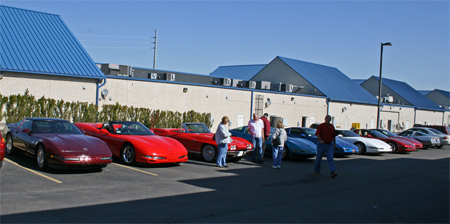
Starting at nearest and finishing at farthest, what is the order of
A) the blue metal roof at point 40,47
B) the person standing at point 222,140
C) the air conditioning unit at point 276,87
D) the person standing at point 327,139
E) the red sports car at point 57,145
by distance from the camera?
the red sports car at point 57,145, the person standing at point 327,139, the person standing at point 222,140, the blue metal roof at point 40,47, the air conditioning unit at point 276,87

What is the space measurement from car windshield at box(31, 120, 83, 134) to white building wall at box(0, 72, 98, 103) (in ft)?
25.0

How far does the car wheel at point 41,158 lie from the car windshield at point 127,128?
104 inches

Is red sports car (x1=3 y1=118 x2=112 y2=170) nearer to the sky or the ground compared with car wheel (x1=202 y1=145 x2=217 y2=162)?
nearer to the sky

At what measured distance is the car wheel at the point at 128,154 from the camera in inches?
413

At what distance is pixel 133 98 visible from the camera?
19969mm

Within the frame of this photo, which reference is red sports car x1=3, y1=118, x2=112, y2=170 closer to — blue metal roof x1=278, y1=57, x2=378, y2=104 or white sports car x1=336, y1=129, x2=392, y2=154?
white sports car x1=336, y1=129, x2=392, y2=154

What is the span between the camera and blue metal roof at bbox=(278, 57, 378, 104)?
33.7 metres

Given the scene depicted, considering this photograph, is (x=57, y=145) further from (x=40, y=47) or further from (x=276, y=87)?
(x=276, y=87)

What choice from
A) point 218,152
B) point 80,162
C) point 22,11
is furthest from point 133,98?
point 80,162

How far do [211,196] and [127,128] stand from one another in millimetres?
5370

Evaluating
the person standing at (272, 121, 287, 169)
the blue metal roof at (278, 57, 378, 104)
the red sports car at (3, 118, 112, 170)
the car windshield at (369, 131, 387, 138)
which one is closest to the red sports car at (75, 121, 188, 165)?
the red sports car at (3, 118, 112, 170)

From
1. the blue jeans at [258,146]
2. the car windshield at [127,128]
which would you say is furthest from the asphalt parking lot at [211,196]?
the blue jeans at [258,146]

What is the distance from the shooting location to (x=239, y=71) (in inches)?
1759

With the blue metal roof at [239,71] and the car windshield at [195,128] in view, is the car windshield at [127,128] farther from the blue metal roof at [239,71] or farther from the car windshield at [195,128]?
the blue metal roof at [239,71]
